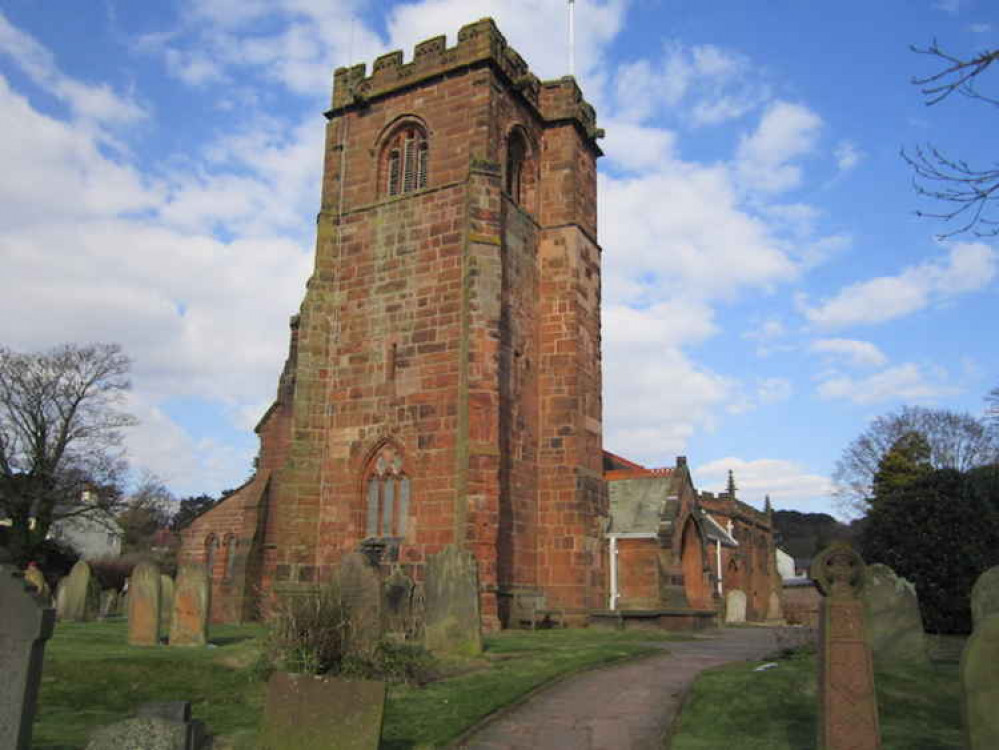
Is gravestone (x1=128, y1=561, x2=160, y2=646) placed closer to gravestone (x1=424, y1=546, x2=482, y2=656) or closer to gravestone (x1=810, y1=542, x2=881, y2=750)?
gravestone (x1=424, y1=546, x2=482, y2=656)

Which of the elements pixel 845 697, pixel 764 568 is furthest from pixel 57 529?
pixel 845 697

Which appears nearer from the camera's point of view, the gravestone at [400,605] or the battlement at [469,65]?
the gravestone at [400,605]

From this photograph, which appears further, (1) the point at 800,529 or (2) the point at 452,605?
(1) the point at 800,529

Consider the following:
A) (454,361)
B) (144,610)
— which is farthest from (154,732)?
(454,361)

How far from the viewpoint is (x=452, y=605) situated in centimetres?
1180

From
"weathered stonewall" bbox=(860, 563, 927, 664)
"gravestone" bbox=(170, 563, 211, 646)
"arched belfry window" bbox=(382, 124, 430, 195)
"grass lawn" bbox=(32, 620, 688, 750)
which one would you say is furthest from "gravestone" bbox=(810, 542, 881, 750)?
"arched belfry window" bbox=(382, 124, 430, 195)

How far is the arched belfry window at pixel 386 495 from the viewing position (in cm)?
1895

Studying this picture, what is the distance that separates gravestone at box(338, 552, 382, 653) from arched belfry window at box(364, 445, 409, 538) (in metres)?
7.49

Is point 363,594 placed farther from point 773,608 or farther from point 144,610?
point 773,608

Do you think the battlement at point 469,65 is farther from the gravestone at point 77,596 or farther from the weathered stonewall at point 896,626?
the weathered stonewall at point 896,626

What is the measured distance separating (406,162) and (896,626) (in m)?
16.0

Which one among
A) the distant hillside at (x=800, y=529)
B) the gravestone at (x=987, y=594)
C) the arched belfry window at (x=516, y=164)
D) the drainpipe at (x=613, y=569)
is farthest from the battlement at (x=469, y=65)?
the distant hillside at (x=800, y=529)

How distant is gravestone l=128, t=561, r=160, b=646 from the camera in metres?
12.9

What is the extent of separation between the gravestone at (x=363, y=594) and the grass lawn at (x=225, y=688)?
90cm
